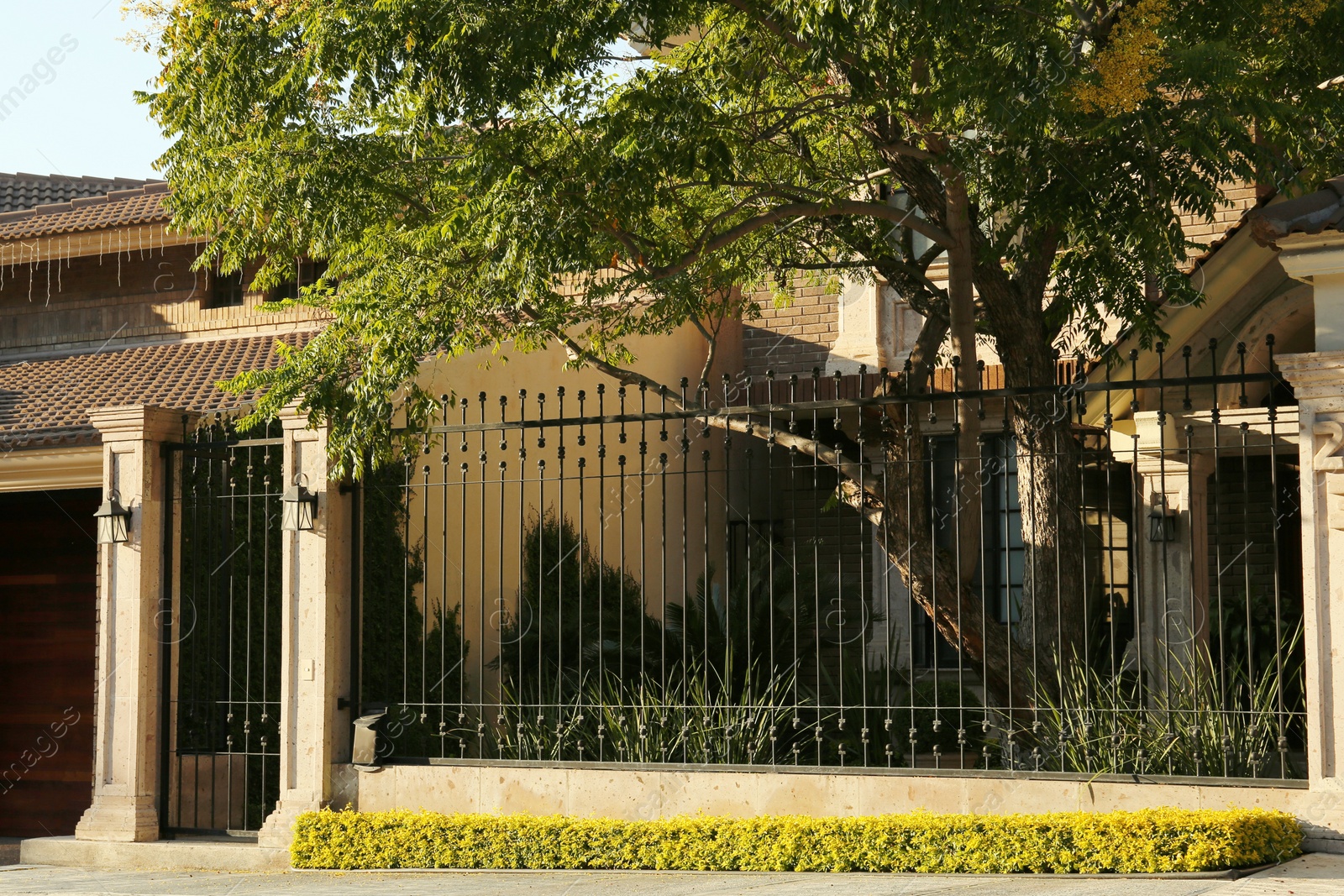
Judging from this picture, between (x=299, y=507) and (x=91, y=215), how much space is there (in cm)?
827

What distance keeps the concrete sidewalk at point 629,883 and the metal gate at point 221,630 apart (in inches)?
46.8

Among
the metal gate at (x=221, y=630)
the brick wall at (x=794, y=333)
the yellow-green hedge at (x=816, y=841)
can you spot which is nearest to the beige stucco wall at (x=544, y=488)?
the brick wall at (x=794, y=333)

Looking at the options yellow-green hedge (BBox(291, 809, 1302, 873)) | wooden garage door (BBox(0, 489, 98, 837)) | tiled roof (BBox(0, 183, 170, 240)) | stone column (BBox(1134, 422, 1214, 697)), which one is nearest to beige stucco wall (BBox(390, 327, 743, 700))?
yellow-green hedge (BBox(291, 809, 1302, 873))

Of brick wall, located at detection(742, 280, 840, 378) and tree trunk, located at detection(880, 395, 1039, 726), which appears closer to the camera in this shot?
tree trunk, located at detection(880, 395, 1039, 726)

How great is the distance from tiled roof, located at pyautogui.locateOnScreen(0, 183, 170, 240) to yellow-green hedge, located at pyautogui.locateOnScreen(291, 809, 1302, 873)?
8581mm

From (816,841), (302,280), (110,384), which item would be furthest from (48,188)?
(816,841)

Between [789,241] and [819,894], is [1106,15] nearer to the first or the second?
[789,241]

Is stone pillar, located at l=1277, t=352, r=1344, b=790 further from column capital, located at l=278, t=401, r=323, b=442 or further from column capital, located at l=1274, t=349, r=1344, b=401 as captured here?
column capital, located at l=278, t=401, r=323, b=442

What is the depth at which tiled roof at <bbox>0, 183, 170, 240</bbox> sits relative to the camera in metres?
15.4

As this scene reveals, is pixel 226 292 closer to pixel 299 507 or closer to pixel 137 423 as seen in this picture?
pixel 137 423

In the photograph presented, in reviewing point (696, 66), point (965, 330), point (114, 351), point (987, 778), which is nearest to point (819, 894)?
point (987, 778)

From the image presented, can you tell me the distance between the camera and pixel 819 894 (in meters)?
6.91

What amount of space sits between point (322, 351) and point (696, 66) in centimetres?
273

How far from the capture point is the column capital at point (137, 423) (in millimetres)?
9891
